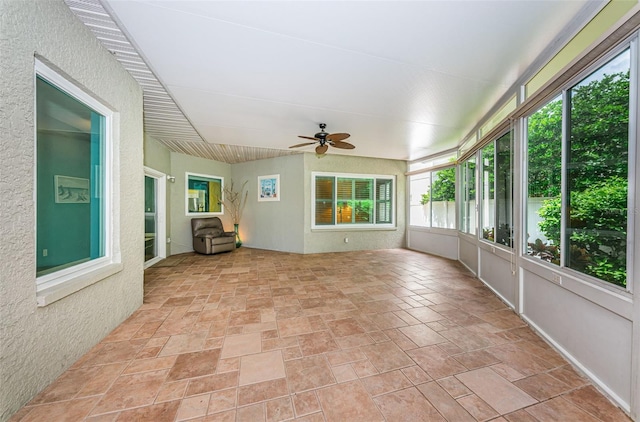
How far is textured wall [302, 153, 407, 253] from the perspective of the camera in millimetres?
5840

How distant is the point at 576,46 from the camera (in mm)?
1784

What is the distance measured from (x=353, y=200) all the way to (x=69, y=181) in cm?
539

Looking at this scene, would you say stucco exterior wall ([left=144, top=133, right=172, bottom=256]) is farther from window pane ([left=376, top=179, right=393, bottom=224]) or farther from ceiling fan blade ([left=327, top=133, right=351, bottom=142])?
window pane ([left=376, top=179, right=393, bottom=224])

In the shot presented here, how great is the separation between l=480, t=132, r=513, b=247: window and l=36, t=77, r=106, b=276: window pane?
4334 millimetres

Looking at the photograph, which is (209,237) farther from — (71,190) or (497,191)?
(497,191)

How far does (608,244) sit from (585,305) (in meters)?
0.47

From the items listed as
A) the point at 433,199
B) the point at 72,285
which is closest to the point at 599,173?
the point at 72,285

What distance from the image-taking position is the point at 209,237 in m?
5.43

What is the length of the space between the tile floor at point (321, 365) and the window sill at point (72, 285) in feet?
1.85

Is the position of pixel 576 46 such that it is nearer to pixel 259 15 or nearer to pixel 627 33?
pixel 627 33

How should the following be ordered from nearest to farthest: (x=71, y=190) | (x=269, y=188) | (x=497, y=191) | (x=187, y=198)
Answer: (x=71, y=190) → (x=497, y=191) → (x=187, y=198) → (x=269, y=188)

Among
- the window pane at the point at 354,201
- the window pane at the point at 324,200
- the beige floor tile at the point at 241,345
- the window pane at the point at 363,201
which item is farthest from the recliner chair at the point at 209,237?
the beige floor tile at the point at 241,345

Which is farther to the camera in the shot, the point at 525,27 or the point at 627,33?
the point at 525,27

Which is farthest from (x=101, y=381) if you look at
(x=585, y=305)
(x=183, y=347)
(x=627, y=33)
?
(x=627, y=33)
